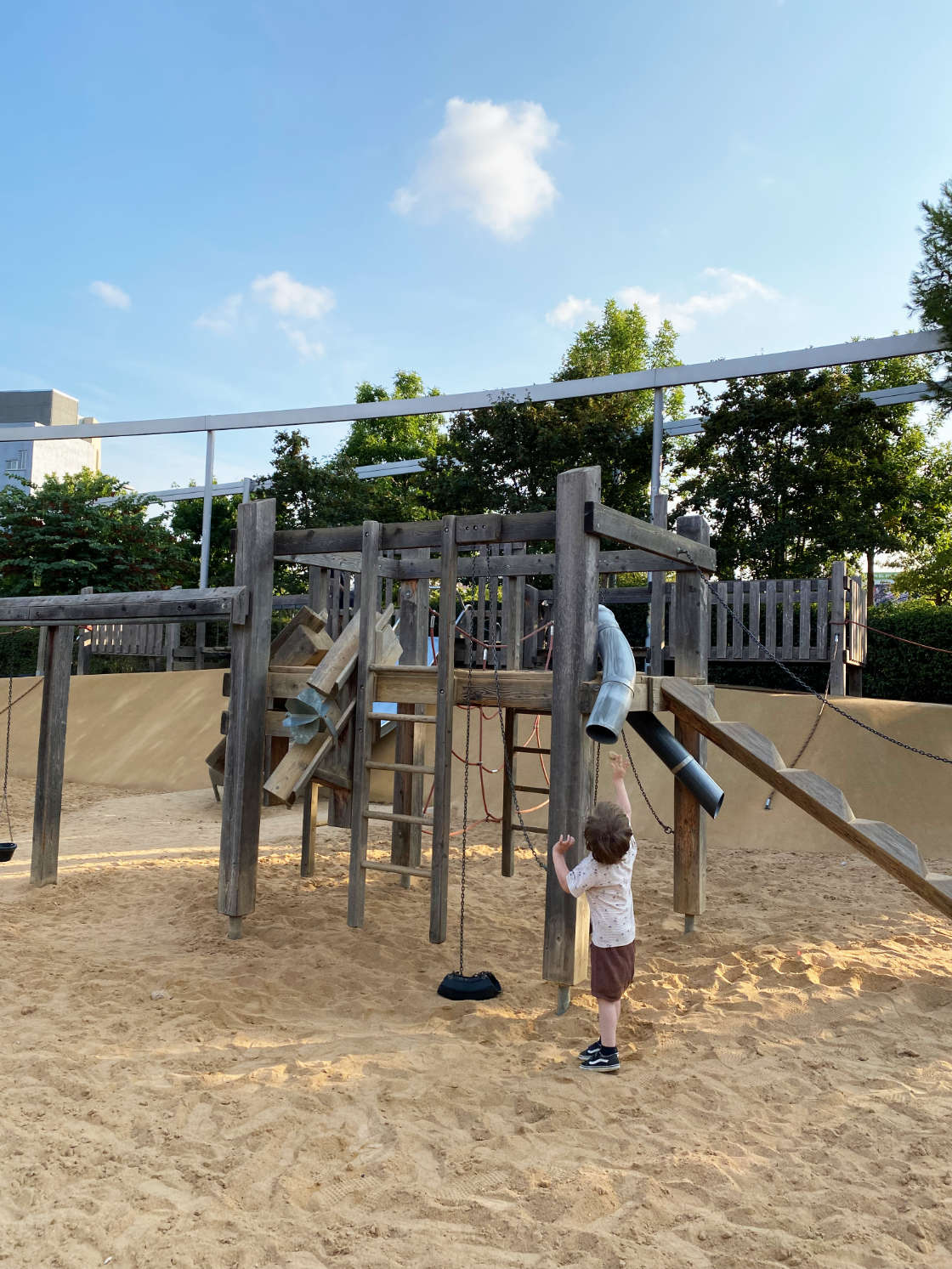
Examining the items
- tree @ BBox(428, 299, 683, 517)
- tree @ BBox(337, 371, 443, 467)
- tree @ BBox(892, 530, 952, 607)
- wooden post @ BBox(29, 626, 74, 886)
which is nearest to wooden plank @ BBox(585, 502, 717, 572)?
wooden post @ BBox(29, 626, 74, 886)

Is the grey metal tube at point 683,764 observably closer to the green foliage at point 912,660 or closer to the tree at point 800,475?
the green foliage at point 912,660

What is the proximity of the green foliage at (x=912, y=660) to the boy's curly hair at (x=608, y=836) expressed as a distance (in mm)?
8848

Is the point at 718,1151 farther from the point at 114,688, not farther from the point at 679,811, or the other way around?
the point at 114,688

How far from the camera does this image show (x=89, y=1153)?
11.3ft

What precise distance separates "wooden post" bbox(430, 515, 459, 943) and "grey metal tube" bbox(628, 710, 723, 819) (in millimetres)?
1139

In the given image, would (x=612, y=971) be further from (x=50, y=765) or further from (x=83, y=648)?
(x=83, y=648)

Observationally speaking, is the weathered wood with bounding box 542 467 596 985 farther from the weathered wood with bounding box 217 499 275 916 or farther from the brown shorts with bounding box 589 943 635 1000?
the weathered wood with bounding box 217 499 275 916

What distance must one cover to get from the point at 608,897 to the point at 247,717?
2.93 meters

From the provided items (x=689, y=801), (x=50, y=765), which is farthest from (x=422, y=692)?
(x=50, y=765)

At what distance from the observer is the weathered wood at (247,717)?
6145mm

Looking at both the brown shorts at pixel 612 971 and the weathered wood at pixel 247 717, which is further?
the weathered wood at pixel 247 717

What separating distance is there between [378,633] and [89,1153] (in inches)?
148

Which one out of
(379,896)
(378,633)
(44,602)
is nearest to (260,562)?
(378,633)

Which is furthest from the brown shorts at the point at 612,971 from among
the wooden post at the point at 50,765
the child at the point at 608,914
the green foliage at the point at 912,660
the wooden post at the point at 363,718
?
the green foliage at the point at 912,660
